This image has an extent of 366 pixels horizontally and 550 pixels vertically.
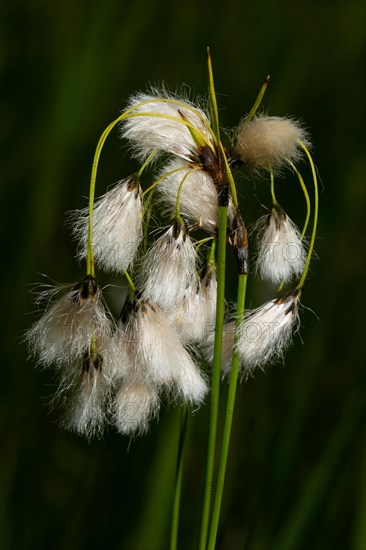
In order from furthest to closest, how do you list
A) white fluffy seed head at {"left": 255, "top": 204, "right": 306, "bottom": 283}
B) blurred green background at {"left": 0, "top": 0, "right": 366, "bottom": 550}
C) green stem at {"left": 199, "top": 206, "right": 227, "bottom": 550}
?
blurred green background at {"left": 0, "top": 0, "right": 366, "bottom": 550}
white fluffy seed head at {"left": 255, "top": 204, "right": 306, "bottom": 283}
green stem at {"left": 199, "top": 206, "right": 227, "bottom": 550}

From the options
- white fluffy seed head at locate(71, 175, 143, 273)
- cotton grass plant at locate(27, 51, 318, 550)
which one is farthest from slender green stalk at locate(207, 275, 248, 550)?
white fluffy seed head at locate(71, 175, 143, 273)

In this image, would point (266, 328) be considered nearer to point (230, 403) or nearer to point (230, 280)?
point (230, 403)

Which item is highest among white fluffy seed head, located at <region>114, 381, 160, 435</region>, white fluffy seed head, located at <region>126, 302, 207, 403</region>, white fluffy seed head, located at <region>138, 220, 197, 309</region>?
white fluffy seed head, located at <region>138, 220, 197, 309</region>

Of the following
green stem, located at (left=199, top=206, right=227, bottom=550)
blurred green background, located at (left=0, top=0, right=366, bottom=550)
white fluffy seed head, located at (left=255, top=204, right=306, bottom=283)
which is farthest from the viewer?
blurred green background, located at (left=0, top=0, right=366, bottom=550)

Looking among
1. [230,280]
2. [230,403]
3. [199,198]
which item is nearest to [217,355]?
[230,403]

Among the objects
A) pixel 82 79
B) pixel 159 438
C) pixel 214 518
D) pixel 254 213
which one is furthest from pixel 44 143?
pixel 214 518

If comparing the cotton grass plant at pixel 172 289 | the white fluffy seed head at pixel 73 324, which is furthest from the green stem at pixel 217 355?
the white fluffy seed head at pixel 73 324

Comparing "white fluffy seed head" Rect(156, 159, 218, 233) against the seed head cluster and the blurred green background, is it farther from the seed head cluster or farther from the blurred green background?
the blurred green background

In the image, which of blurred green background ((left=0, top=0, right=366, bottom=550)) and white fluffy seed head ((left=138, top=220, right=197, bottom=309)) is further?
blurred green background ((left=0, top=0, right=366, bottom=550))
